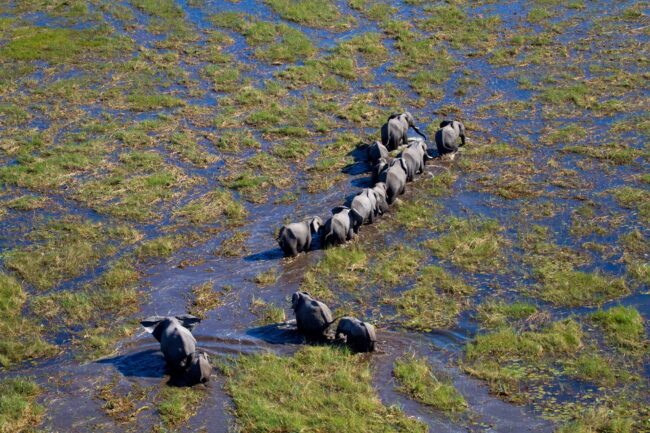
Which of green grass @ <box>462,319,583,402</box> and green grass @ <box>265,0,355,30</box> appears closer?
green grass @ <box>462,319,583,402</box>

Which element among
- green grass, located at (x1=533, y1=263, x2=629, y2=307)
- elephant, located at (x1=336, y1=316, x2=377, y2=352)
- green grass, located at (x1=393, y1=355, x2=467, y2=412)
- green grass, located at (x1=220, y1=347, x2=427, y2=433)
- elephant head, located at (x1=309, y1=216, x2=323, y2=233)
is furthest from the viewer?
elephant head, located at (x1=309, y1=216, x2=323, y2=233)

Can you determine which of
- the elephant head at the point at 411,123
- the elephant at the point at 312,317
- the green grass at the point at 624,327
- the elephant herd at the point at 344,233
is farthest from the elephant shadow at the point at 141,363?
the elephant head at the point at 411,123

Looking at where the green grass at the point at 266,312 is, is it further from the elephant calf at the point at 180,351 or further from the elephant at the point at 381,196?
the elephant at the point at 381,196

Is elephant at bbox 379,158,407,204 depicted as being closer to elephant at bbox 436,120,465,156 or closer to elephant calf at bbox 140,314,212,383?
elephant at bbox 436,120,465,156

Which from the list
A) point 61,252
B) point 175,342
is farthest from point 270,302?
point 61,252

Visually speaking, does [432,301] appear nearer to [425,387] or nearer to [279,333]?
[425,387]

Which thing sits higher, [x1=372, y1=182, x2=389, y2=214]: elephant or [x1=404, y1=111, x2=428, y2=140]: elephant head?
[x1=404, y1=111, x2=428, y2=140]: elephant head

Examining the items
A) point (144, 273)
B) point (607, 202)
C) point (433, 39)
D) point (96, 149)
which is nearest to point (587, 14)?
point (433, 39)

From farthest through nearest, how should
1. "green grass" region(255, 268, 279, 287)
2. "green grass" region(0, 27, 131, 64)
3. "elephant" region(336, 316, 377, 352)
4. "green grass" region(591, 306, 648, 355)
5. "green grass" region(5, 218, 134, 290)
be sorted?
"green grass" region(0, 27, 131, 64) < "green grass" region(5, 218, 134, 290) < "green grass" region(255, 268, 279, 287) < "green grass" region(591, 306, 648, 355) < "elephant" region(336, 316, 377, 352)

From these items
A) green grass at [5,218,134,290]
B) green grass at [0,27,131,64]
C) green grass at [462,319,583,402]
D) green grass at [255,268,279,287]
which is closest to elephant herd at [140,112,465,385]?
green grass at [255,268,279,287]
